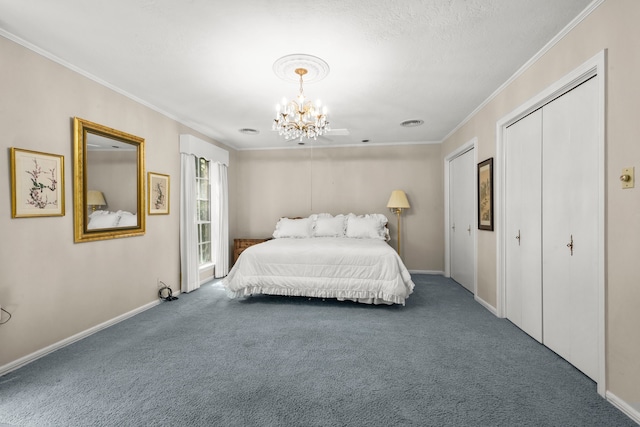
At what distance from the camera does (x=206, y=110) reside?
13.1 ft

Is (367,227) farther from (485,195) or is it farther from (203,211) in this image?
(203,211)

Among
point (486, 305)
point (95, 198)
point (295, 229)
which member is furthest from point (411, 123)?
point (95, 198)

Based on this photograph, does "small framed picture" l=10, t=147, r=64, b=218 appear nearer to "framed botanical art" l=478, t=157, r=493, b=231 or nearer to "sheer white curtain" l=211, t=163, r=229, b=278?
"sheer white curtain" l=211, t=163, r=229, b=278

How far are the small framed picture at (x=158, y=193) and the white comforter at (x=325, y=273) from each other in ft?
4.09

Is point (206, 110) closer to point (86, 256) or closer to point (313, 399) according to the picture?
point (86, 256)

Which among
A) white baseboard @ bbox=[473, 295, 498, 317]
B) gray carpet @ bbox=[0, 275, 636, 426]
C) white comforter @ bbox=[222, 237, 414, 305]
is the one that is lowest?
gray carpet @ bbox=[0, 275, 636, 426]

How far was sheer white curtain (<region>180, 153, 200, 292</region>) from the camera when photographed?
4.37m

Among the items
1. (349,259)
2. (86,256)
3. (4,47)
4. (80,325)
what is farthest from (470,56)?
(80,325)

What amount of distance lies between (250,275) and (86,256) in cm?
174

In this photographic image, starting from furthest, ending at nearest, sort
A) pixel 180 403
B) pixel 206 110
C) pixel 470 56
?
pixel 206 110 → pixel 470 56 → pixel 180 403

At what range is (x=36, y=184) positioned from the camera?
7.99ft

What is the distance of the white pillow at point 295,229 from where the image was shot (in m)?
5.29

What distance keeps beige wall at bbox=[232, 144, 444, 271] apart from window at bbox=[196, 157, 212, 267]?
1.03 m

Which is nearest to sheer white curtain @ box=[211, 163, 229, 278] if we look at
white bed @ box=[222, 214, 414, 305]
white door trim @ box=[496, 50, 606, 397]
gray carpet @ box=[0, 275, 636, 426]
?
white bed @ box=[222, 214, 414, 305]
